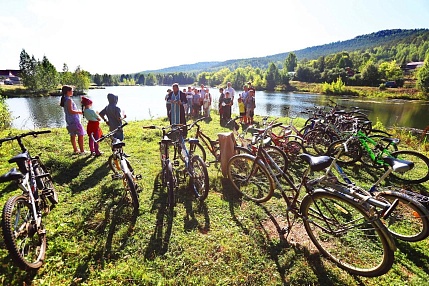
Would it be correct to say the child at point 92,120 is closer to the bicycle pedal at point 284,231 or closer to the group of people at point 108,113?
the group of people at point 108,113

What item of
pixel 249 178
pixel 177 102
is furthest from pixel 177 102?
pixel 249 178

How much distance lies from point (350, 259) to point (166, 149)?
3.23m

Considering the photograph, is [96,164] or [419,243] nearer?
[419,243]

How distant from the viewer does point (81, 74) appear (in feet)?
216

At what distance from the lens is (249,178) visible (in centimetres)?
412

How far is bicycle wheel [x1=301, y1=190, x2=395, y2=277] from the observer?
2469 millimetres

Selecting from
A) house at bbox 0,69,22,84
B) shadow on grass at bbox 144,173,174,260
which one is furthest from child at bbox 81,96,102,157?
house at bbox 0,69,22,84

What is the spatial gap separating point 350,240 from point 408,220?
1288 millimetres

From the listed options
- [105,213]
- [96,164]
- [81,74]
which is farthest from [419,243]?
[81,74]

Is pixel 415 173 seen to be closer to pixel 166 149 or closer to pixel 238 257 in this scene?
pixel 238 257

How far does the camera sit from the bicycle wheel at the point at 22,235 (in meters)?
2.26

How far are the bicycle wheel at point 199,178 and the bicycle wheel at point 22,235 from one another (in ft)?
7.60

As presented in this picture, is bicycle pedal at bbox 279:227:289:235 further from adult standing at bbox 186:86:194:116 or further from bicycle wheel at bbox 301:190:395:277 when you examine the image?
adult standing at bbox 186:86:194:116

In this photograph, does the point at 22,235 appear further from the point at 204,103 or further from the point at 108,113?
the point at 204,103
